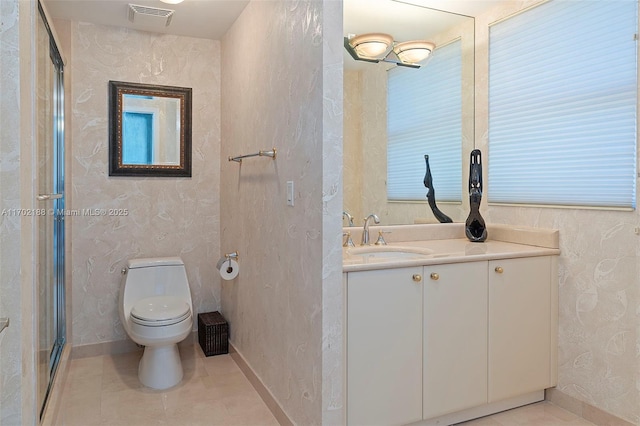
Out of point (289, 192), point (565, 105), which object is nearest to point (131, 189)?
point (289, 192)

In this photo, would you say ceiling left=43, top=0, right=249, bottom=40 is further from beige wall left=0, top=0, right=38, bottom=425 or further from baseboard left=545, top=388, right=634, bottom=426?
baseboard left=545, top=388, right=634, bottom=426

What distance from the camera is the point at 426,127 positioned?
2973mm

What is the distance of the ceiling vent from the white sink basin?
187cm

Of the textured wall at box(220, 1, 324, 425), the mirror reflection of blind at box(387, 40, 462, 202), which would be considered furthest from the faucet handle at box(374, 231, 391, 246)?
the textured wall at box(220, 1, 324, 425)

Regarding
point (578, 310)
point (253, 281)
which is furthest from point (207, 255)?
point (578, 310)

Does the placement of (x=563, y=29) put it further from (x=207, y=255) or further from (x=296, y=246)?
(x=207, y=255)

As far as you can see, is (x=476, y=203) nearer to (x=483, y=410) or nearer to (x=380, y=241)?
(x=380, y=241)

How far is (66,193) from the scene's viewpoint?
2.92 meters

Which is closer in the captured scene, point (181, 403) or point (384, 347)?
point (384, 347)

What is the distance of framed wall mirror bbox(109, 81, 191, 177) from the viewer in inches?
124

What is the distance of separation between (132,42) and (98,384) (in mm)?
2240

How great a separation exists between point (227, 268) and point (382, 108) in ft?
4.53

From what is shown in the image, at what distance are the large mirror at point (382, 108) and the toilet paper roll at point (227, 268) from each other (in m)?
→ 0.77

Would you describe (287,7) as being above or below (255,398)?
above
